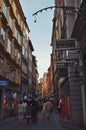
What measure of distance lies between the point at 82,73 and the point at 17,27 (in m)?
26.0

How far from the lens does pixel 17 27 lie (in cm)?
4409

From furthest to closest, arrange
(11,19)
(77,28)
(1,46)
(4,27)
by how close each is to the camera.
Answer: (11,19) → (4,27) → (1,46) → (77,28)

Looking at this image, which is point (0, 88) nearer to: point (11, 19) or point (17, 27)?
point (11, 19)

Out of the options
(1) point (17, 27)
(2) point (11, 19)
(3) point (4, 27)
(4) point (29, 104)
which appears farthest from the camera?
(1) point (17, 27)

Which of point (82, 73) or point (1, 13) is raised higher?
point (1, 13)

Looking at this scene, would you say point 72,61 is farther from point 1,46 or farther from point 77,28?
point 1,46

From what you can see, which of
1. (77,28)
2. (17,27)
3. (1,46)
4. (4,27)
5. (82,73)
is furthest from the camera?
(17,27)

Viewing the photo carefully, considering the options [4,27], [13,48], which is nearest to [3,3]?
[4,27]

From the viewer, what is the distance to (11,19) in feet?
128

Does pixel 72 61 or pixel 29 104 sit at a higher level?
pixel 72 61

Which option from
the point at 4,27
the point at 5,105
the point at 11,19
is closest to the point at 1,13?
the point at 4,27

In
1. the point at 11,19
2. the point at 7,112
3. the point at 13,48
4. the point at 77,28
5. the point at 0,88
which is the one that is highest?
the point at 11,19

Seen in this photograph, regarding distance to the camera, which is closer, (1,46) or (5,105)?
(1,46)

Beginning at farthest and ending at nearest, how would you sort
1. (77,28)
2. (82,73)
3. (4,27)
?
(4,27), (82,73), (77,28)
